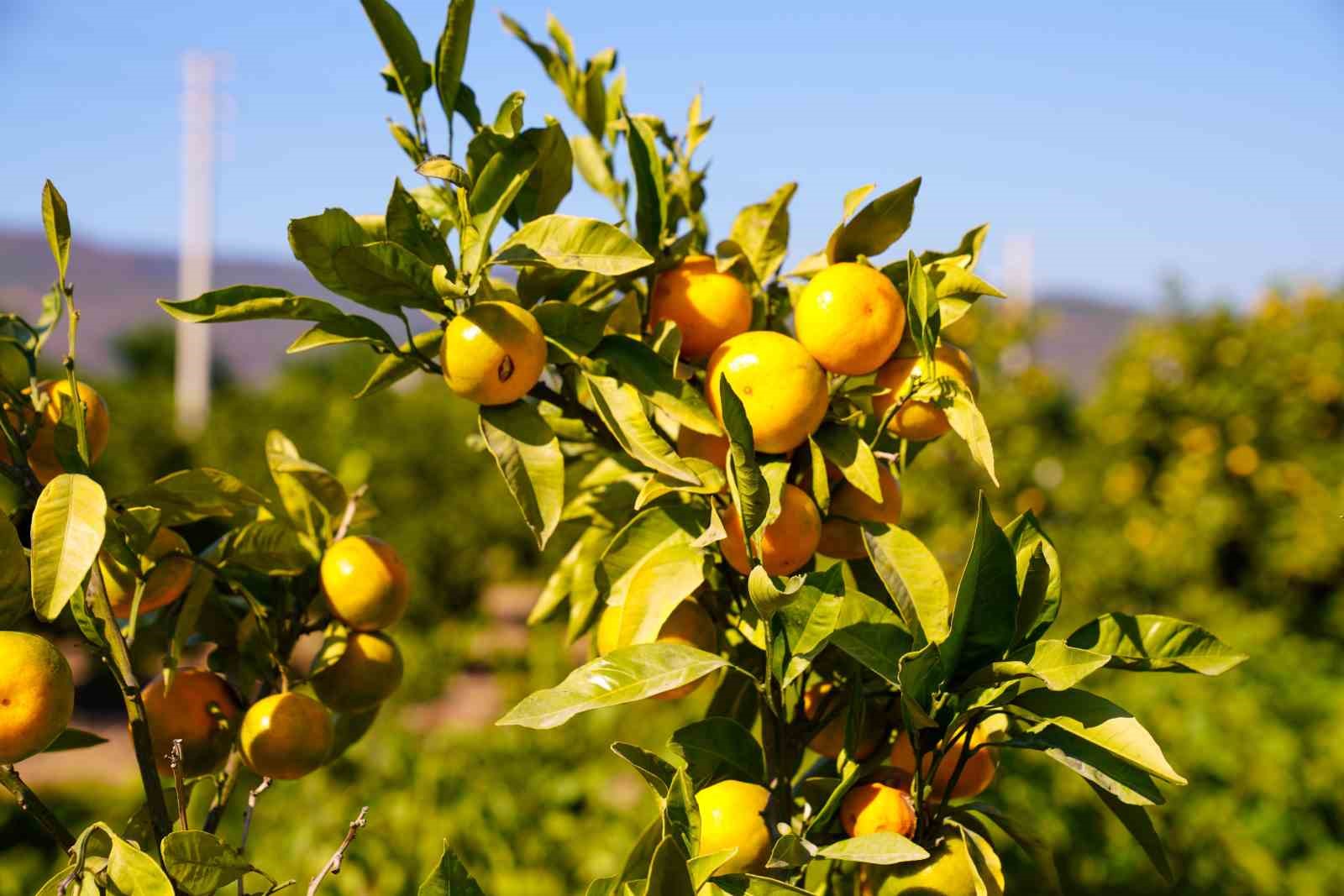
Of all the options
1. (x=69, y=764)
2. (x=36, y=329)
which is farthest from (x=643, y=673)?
(x=69, y=764)

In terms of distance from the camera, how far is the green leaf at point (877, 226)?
0.72 metres

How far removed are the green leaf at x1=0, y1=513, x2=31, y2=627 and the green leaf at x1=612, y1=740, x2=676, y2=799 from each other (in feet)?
1.15

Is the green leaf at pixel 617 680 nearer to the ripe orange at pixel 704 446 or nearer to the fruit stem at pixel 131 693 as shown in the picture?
the ripe orange at pixel 704 446

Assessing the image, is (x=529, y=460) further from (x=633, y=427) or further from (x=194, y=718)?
(x=194, y=718)

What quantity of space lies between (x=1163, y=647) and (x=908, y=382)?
23 cm

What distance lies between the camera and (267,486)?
642cm

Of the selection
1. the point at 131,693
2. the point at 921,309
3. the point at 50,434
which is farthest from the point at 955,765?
the point at 50,434

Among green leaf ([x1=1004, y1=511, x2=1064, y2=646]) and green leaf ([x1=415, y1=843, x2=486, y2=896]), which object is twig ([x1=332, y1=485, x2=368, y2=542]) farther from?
green leaf ([x1=1004, y1=511, x2=1064, y2=646])

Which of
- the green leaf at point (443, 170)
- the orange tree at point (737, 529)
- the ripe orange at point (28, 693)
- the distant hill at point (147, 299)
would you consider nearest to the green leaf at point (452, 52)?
the orange tree at point (737, 529)

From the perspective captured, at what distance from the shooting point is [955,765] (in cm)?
Result: 71

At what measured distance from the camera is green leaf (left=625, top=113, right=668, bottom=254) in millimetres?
742

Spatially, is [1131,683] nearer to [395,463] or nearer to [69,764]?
[69,764]

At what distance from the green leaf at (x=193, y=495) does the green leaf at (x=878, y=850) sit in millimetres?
451

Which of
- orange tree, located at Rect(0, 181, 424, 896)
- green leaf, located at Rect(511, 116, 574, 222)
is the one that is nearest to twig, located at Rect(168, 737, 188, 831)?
orange tree, located at Rect(0, 181, 424, 896)
